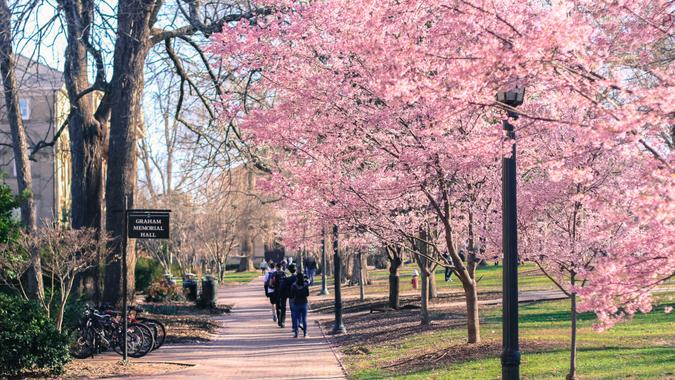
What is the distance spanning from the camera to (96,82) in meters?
25.0

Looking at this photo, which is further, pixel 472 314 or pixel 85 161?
pixel 85 161

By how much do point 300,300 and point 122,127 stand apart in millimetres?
6557

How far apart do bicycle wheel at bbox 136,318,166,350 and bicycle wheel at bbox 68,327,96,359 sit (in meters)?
1.42

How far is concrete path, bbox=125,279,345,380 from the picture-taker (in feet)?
51.2

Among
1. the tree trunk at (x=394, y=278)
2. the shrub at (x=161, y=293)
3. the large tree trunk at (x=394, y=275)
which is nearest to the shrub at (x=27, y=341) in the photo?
the large tree trunk at (x=394, y=275)

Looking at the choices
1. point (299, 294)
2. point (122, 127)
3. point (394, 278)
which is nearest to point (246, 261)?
point (394, 278)

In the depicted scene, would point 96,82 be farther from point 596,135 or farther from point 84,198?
point 596,135

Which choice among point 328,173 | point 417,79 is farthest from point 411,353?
point 417,79

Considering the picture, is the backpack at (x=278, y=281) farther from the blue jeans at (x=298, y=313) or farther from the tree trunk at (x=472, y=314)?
the tree trunk at (x=472, y=314)

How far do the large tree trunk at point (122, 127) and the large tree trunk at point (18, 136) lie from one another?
1.98m

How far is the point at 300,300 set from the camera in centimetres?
2262

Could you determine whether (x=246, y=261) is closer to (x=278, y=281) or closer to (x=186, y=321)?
(x=186, y=321)

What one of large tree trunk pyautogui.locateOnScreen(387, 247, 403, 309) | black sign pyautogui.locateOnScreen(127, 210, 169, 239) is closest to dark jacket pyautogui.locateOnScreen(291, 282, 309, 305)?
black sign pyautogui.locateOnScreen(127, 210, 169, 239)

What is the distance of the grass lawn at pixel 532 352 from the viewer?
13141mm
